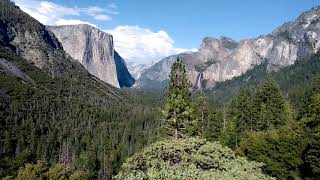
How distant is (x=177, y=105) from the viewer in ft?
171

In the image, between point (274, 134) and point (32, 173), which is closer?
point (32, 173)

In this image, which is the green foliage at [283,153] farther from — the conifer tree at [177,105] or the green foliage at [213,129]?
the green foliage at [213,129]

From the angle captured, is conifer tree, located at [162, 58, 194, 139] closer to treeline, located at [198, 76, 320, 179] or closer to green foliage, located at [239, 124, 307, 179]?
green foliage, located at [239, 124, 307, 179]

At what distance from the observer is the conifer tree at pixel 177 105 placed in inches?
2047

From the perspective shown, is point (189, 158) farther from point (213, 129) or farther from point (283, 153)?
point (213, 129)

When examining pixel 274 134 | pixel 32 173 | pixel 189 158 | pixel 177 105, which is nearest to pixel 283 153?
pixel 274 134

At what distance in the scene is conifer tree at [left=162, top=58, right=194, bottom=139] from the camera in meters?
52.0

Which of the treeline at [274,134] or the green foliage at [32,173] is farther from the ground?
the treeline at [274,134]

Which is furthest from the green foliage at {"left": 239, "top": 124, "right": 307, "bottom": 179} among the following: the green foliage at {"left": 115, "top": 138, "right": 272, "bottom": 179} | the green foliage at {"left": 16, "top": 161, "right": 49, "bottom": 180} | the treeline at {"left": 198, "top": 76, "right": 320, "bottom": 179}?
the green foliage at {"left": 16, "top": 161, "right": 49, "bottom": 180}

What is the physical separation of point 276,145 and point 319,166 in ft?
39.8

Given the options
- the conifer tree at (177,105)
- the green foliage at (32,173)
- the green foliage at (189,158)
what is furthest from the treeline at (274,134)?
the green foliage at (32,173)

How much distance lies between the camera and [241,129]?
86.9 m

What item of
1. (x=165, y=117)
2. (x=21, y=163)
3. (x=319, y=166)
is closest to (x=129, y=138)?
(x=21, y=163)

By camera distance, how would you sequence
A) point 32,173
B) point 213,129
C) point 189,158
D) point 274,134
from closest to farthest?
point 189,158, point 32,173, point 274,134, point 213,129
